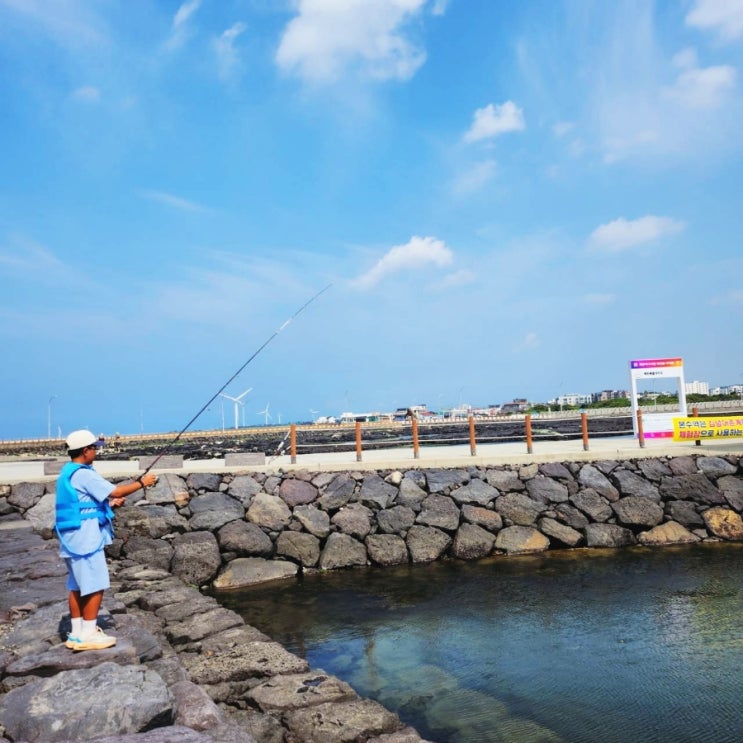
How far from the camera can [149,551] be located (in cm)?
1045

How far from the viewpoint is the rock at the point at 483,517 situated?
1167 centimetres

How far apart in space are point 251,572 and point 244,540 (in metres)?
0.60

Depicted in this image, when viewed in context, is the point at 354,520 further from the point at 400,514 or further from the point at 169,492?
the point at 169,492

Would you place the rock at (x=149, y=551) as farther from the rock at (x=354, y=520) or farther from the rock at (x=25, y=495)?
the rock at (x=354, y=520)

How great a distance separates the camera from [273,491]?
11898 mm

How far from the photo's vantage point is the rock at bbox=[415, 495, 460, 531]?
11.6 metres

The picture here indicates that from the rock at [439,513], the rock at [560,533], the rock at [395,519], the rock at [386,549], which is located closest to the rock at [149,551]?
the rock at [386,549]

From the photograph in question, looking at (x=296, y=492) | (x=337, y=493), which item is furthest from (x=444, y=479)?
(x=296, y=492)

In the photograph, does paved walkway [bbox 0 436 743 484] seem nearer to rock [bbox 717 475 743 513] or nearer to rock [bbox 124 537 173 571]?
rock [bbox 717 475 743 513]

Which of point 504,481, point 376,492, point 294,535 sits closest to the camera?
point 294,535

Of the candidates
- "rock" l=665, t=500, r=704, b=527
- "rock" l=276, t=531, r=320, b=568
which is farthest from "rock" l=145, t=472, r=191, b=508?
"rock" l=665, t=500, r=704, b=527

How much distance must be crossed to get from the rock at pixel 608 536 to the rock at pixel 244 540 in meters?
6.20

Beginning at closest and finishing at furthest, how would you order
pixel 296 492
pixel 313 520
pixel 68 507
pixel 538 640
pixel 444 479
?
pixel 68 507, pixel 538 640, pixel 313 520, pixel 296 492, pixel 444 479

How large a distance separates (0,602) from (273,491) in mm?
6290
